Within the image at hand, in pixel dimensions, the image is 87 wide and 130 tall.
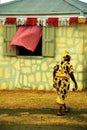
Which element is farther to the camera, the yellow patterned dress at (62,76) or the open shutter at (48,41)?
the open shutter at (48,41)

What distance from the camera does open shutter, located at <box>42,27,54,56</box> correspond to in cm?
1574

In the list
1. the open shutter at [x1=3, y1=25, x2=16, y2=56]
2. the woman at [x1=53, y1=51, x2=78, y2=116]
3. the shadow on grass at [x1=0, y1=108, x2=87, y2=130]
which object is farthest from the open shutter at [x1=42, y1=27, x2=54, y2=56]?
the woman at [x1=53, y1=51, x2=78, y2=116]

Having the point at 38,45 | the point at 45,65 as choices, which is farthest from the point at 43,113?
the point at 38,45

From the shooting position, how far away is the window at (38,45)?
621 inches

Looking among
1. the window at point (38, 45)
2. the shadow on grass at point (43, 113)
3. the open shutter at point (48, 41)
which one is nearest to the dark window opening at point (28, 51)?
the window at point (38, 45)

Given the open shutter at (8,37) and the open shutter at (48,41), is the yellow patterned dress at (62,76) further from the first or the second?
the open shutter at (8,37)

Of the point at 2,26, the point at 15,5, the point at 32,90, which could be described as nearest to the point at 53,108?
the point at 32,90

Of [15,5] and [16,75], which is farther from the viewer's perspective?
[15,5]

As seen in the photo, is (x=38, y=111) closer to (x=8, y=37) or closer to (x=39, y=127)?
(x=39, y=127)

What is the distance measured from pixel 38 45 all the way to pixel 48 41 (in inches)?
27.4

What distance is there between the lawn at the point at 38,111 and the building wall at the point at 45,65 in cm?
50

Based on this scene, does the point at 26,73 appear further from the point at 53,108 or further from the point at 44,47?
the point at 53,108

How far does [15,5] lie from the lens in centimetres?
3092

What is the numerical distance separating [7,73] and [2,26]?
64.7 inches
